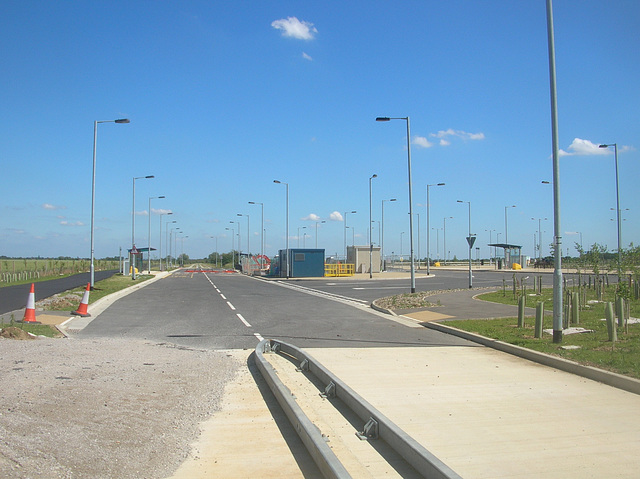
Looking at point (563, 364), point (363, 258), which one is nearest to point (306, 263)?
point (363, 258)

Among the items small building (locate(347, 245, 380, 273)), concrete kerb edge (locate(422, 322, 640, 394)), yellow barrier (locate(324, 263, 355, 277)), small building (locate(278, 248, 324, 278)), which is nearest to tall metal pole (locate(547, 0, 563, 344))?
concrete kerb edge (locate(422, 322, 640, 394))

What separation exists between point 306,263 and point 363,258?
36.9 feet

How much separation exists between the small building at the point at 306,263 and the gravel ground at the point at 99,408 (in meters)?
43.3

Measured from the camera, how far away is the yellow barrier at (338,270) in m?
57.1

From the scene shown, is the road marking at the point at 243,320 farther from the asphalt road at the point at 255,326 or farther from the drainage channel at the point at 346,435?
the drainage channel at the point at 346,435

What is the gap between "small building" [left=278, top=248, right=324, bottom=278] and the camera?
174 ft

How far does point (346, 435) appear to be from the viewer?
18.8 ft

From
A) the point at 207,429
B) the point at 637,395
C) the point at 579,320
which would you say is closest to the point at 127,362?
the point at 207,429

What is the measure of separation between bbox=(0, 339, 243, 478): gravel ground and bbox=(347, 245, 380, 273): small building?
52.5m

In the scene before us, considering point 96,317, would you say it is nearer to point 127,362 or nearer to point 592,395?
point 127,362

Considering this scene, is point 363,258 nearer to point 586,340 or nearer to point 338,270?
point 338,270

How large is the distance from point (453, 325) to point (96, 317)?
11066 mm

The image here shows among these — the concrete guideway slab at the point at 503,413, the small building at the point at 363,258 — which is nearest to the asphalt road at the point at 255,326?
the concrete guideway slab at the point at 503,413

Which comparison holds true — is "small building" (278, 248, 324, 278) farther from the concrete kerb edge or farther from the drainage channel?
the drainage channel
